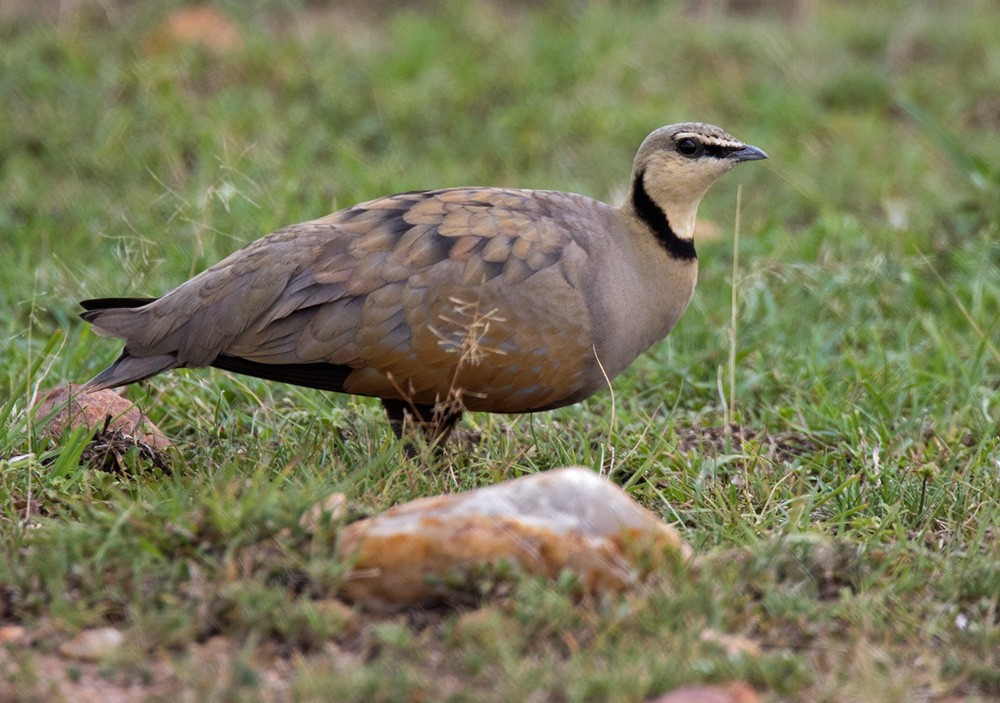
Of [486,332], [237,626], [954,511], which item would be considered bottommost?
[954,511]

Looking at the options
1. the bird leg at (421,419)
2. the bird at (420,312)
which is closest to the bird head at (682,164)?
the bird at (420,312)

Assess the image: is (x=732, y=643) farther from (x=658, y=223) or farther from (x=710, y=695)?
(x=658, y=223)

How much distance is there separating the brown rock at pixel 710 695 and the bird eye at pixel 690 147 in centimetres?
239

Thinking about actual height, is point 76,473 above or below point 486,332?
below

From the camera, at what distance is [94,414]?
4.80 meters

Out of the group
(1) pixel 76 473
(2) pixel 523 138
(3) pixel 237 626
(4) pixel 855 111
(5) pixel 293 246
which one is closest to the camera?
(3) pixel 237 626

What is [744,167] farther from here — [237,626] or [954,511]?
[237,626]

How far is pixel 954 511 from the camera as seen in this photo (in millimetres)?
4395

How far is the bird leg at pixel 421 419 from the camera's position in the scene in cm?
466

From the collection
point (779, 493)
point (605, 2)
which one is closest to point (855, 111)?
point (605, 2)

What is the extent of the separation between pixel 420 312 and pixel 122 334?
106 centimetres

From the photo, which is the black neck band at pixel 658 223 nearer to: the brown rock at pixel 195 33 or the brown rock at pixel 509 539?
the brown rock at pixel 509 539

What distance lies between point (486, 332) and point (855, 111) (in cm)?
521

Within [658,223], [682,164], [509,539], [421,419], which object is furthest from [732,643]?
[682,164]
